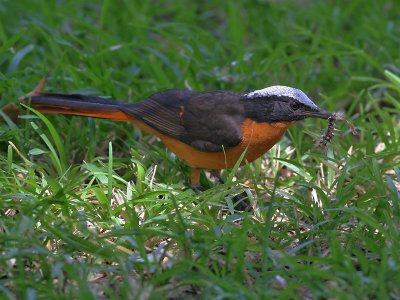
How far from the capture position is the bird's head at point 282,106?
15.5 feet

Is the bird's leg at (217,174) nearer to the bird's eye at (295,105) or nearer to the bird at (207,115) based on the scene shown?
the bird at (207,115)

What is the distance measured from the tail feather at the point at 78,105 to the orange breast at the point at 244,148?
1.59 feet

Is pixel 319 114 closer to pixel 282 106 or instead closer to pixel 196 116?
pixel 282 106

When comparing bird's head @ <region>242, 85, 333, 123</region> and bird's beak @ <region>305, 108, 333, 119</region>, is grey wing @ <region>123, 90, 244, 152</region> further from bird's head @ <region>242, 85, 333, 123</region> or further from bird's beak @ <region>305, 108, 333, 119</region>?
bird's beak @ <region>305, 108, 333, 119</region>

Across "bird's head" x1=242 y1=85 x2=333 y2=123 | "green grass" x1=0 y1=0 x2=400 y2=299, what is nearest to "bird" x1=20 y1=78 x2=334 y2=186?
"bird's head" x1=242 y1=85 x2=333 y2=123

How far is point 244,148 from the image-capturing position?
4.82m

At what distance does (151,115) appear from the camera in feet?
16.4

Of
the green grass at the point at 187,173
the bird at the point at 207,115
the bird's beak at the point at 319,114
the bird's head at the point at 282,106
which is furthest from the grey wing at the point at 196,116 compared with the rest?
the bird's beak at the point at 319,114

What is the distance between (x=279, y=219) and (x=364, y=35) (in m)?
3.02

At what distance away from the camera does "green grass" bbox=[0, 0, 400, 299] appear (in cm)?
352

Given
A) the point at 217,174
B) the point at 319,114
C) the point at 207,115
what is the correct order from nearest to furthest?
the point at 319,114 < the point at 207,115 < the point at 217,174

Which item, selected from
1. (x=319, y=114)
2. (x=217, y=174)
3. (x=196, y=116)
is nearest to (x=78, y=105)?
(x=196, y=116)

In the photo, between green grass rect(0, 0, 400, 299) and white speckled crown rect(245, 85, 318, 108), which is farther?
white speckled crown rect(245, 85, 318, 108)

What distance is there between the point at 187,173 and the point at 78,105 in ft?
2.80
